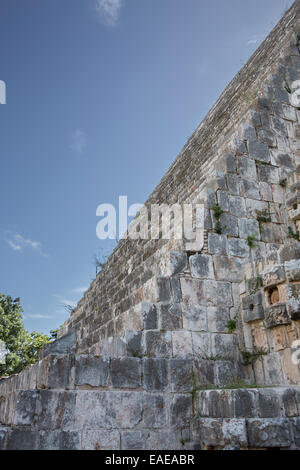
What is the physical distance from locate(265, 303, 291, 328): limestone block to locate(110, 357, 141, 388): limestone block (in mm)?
1695

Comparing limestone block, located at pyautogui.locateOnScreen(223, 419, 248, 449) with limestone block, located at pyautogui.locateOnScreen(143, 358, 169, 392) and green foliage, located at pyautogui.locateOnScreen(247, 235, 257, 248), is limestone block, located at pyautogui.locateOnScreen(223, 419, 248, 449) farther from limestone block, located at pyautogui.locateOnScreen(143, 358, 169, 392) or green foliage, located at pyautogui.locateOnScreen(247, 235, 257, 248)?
green foliage, located at pyautogui.locateOnScreen(247, 235, 257, 248)

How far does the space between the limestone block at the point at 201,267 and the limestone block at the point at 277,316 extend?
1.04 m

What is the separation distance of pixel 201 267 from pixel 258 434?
2306 mm

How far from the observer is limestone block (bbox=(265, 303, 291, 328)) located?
15.3 ft

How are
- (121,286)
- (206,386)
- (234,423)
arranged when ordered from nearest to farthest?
1. (234,423)
2. (206,386)
3. (121,286)

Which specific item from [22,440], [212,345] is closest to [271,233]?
[212,345]

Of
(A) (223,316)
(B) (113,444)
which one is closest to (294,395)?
(A) (223,316)

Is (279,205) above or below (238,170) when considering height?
below

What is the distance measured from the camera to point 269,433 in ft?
13.1

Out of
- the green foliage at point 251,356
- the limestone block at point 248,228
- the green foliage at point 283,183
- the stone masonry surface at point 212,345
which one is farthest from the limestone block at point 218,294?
the green foliage at point 283,183

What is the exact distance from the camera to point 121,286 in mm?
8930

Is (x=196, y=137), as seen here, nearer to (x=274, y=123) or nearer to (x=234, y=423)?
(x=274, y=123)

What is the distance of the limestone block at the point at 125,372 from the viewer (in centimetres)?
446

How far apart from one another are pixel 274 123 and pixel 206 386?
477cm
